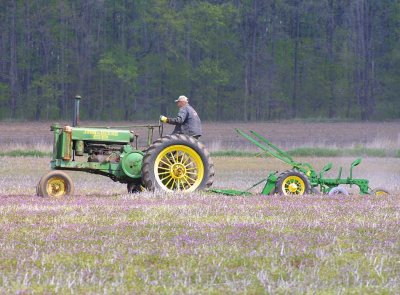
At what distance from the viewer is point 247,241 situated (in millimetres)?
9094

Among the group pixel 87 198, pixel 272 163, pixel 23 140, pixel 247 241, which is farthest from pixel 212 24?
pixel 247 241

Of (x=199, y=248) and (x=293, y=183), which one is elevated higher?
(x=293, y=183)

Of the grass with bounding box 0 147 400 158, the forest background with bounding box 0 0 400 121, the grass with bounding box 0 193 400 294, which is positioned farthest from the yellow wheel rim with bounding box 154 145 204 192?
the forest background with bounding box 0 0 400 121

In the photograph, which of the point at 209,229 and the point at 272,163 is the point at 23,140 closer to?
the point at 272,163

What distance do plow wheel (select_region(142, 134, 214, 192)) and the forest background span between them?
49600mm

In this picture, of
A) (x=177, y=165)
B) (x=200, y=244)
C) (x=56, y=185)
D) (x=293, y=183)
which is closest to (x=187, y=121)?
(x=177, y=165)

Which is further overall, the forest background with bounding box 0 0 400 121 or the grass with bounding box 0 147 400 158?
the forest background with bounding box 0 0 400 121

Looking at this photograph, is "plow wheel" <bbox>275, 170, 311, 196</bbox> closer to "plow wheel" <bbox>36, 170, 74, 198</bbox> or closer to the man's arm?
the man's arm

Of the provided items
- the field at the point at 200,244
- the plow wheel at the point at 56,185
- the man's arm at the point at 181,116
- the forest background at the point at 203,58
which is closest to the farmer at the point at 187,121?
the man's arm at the point at 181,116

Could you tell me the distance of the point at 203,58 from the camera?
7312 cm

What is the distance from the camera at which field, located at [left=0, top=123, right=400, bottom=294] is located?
23.6ft

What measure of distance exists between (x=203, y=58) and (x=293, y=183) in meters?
58.4

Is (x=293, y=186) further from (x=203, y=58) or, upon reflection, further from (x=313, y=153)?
(x=203, y=58)

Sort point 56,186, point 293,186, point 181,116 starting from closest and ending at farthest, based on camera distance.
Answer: point 56,186, point 293,186, point 181,116
